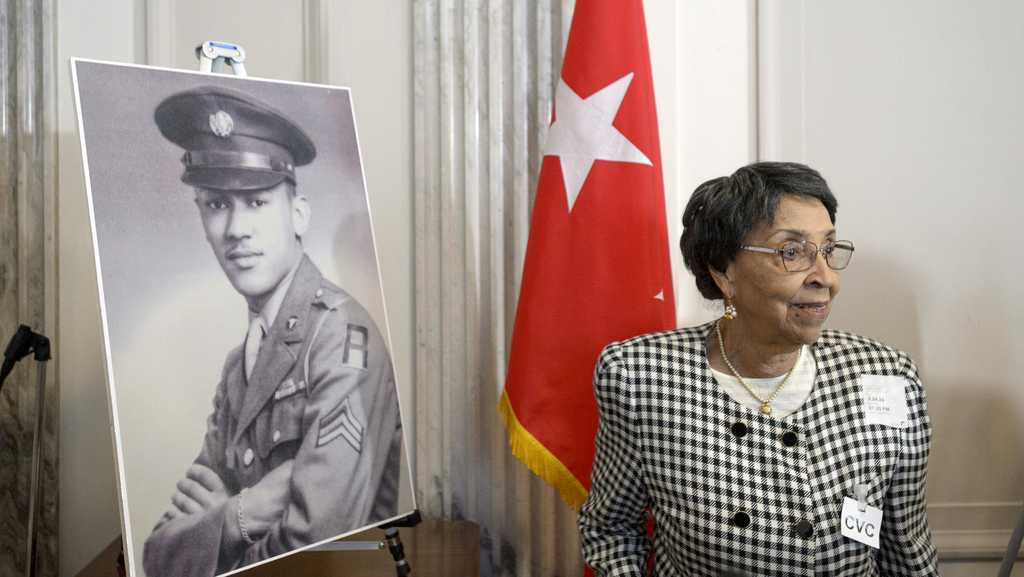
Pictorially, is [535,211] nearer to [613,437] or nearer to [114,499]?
[613,437]

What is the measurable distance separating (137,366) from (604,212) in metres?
1.15

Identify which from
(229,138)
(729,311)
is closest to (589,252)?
(729,311)

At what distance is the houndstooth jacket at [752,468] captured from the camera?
5.08 feet

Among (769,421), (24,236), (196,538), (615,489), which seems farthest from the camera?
(24,236)

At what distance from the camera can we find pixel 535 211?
2119 mm

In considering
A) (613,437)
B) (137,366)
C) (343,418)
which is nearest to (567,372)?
(613,437)

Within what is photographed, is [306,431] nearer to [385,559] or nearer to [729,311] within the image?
[385,559]

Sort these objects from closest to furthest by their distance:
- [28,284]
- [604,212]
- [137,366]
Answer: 1. [137,366]
2. [604,212]
3. [28,284]

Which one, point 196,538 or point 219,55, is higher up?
point 219,55

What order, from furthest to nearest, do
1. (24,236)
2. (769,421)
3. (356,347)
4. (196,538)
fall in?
(24,236) → (356,347) → (769,421) → (196,538)

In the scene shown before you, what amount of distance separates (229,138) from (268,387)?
532mm

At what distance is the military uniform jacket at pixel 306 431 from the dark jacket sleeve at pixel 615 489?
0.48 metres

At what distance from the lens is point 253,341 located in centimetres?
163

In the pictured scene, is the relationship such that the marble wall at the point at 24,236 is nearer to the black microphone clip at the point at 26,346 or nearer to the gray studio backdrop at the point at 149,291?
the black microphone clip at the point at 26,346
